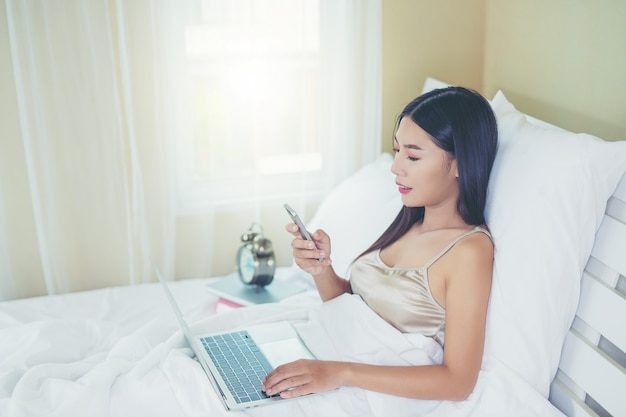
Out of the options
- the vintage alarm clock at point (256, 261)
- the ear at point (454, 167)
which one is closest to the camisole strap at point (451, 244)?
the ear at point (454, 167)

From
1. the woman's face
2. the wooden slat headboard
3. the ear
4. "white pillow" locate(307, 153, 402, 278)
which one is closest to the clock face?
"white pillow" locate(307, 153, 402, 278)

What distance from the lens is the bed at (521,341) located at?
4.80 ft

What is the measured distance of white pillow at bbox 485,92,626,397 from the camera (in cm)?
149

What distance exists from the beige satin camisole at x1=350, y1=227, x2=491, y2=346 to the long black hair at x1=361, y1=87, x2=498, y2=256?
0.24ft

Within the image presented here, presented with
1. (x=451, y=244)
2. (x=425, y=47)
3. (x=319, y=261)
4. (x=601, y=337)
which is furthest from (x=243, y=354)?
(x=425, y=47)

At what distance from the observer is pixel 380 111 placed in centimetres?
Result: 254

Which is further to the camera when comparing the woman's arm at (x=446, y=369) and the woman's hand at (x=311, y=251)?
the woman's hand at (x=311, y=251)

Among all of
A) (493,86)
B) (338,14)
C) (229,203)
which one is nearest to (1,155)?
(229,203)

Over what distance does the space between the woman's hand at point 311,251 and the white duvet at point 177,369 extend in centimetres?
10

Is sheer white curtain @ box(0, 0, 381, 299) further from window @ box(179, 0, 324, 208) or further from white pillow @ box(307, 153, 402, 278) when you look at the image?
white pillow @ box(307, 153, 402, 278)

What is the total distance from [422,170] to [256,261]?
0.75 meters

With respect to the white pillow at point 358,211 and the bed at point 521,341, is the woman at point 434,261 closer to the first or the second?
the bed at point 521,341

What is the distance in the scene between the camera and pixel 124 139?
7.79 feet

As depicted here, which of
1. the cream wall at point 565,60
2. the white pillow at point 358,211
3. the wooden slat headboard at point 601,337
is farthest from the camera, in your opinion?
the white pillow at point 358,211
